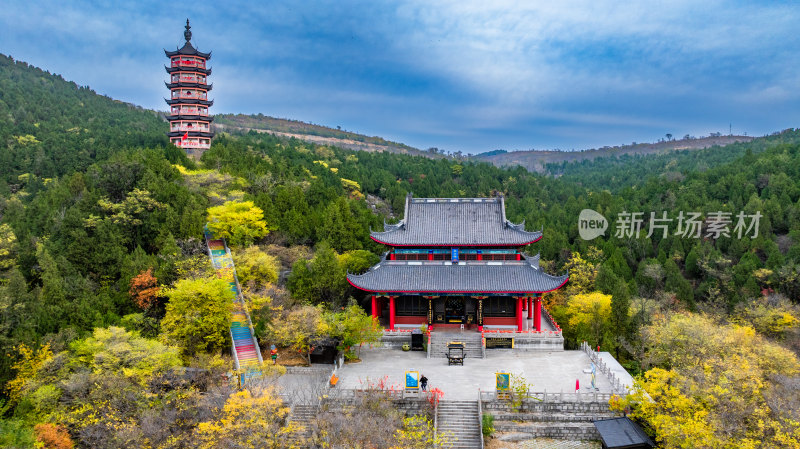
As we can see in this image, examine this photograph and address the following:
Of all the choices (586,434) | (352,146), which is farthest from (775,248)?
(352,146)

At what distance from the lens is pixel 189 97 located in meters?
53.9

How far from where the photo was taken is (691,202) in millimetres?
62406

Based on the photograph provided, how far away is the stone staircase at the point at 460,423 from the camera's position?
20656 mm

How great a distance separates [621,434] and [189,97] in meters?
51.3

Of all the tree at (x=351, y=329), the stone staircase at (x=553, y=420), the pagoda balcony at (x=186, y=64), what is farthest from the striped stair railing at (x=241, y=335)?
the pagoda balcony at (x=186, y=64)

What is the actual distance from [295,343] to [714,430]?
63.0ft

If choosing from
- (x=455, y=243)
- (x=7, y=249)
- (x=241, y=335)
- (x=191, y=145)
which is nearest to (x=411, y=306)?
(x=455, y=243)

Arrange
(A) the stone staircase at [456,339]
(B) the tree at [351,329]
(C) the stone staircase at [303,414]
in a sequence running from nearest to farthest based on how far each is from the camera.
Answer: (C) the stone staircase at [303,414], (B) the tree at [351,329], (A) the stone staircase at [456,339]

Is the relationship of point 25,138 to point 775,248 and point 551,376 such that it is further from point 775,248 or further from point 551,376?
point 775,248

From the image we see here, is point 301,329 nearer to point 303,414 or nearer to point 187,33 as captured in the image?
point 303,414

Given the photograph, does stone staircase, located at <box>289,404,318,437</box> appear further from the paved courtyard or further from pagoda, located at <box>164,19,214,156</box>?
pagoda, located at <box>164,19,214,156</box>

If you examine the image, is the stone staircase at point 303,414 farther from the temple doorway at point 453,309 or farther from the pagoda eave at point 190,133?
the pagoda eave at point 190,133

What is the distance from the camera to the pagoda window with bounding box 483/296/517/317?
3166cm

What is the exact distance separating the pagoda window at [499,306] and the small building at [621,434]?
37.9 feet
